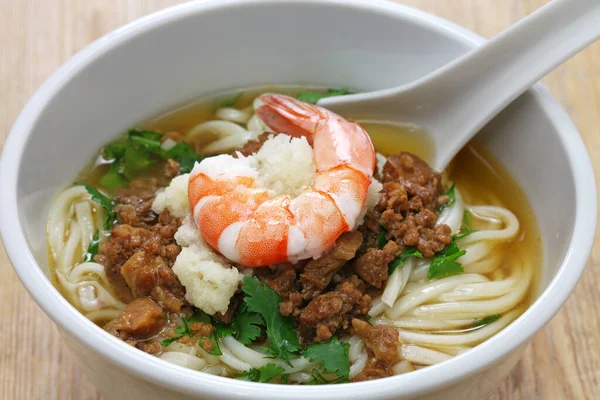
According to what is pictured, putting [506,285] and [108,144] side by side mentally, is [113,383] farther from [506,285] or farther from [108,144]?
[506,285]

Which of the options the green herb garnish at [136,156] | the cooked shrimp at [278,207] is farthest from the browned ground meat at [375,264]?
the green herb garnish at [136,156]

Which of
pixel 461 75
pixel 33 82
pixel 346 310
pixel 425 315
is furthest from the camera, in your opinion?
pixel 33 82

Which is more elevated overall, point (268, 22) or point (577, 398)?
point (268, 22)

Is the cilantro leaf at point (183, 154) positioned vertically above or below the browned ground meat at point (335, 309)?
above

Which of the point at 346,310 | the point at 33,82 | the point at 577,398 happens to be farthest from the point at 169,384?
the point at 33,82

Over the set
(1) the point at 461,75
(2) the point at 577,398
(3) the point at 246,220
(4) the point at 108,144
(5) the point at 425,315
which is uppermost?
(1) the point at 461,75

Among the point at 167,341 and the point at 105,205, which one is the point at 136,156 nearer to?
the point at 105,205

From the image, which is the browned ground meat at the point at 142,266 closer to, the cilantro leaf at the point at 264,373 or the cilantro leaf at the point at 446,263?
the cilantro leaf at the point at 264,373
